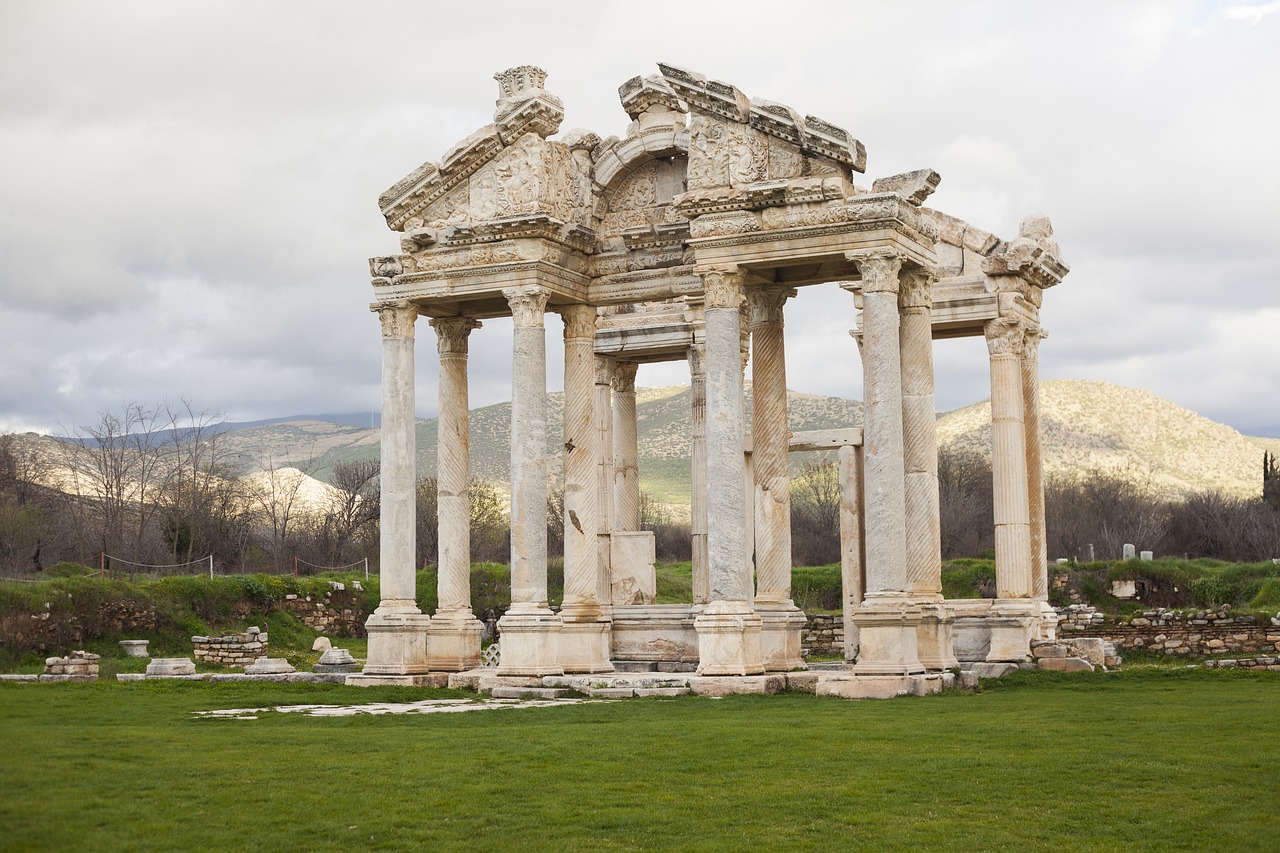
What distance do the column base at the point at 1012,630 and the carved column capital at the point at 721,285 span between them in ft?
29.6

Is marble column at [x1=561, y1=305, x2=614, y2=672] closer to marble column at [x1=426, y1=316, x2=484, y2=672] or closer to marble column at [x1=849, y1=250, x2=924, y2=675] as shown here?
marble column at [x1=426, y1=316, x2=484, y2=672]

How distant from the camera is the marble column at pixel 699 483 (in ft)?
100

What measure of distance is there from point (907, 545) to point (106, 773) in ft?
51.0

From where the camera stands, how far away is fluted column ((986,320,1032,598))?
3028cm

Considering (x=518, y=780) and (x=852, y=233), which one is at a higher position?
(x=852, y=233)

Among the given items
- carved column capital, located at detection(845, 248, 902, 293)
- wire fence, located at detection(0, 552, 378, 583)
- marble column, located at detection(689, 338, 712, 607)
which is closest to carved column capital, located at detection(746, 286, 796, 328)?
marble column, located at detection(689, 338, 712, 607)

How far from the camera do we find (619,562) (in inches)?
1268

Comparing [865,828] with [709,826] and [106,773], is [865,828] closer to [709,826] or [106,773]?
[709,826]

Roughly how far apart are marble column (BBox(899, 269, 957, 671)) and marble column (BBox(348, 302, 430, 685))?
Answer: 9266 mm

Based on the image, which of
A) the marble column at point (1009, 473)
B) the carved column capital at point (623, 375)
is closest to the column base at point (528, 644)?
the marble column at point (1009, 473)

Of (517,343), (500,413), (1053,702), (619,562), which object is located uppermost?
(500,413)

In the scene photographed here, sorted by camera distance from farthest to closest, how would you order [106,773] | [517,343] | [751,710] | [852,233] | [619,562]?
1. [619,562]
2. [517,343]
3. [852,233]
4. [751,710]
5. [106,773]

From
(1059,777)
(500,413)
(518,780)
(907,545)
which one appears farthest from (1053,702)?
(500,413)

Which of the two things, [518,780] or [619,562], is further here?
[619,562]
